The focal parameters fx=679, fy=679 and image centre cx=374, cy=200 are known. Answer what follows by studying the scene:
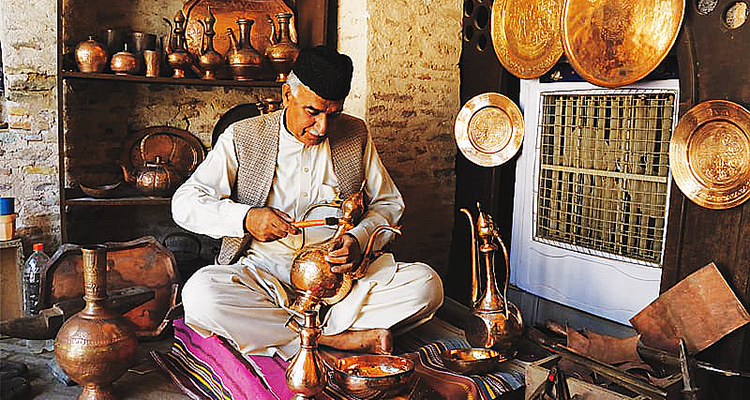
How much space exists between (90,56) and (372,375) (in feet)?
8.75

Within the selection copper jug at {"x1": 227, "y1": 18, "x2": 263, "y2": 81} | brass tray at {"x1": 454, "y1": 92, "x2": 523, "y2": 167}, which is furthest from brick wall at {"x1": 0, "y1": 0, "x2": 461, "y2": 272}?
copper jug at {"x1": 227, "y1": 18, "x2": 263, "y2": 81}

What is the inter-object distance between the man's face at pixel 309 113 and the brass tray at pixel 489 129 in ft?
3.78

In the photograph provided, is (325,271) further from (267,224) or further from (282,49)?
(282,49)

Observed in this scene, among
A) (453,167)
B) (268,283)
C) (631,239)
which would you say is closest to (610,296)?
(631,239)

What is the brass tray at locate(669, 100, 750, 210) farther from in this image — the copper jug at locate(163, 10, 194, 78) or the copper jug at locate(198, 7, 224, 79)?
the copper jug at locate(163, 10, 194, 78)

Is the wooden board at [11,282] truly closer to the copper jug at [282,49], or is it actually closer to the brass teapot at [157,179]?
the brass teapot at [157,179]

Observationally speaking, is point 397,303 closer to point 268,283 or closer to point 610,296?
point 268,283

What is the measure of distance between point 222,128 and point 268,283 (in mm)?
2058

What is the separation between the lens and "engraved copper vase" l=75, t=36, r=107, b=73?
4.04 m

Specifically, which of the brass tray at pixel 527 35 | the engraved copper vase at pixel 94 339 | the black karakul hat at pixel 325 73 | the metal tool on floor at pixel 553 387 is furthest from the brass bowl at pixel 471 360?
the brass tray at pixel 527 35

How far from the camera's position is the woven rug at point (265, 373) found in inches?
109

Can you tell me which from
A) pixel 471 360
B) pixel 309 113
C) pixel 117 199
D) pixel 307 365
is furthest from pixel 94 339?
pixel 471 360

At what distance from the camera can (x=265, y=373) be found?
9.27 feet

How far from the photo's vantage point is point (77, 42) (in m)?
4.38
